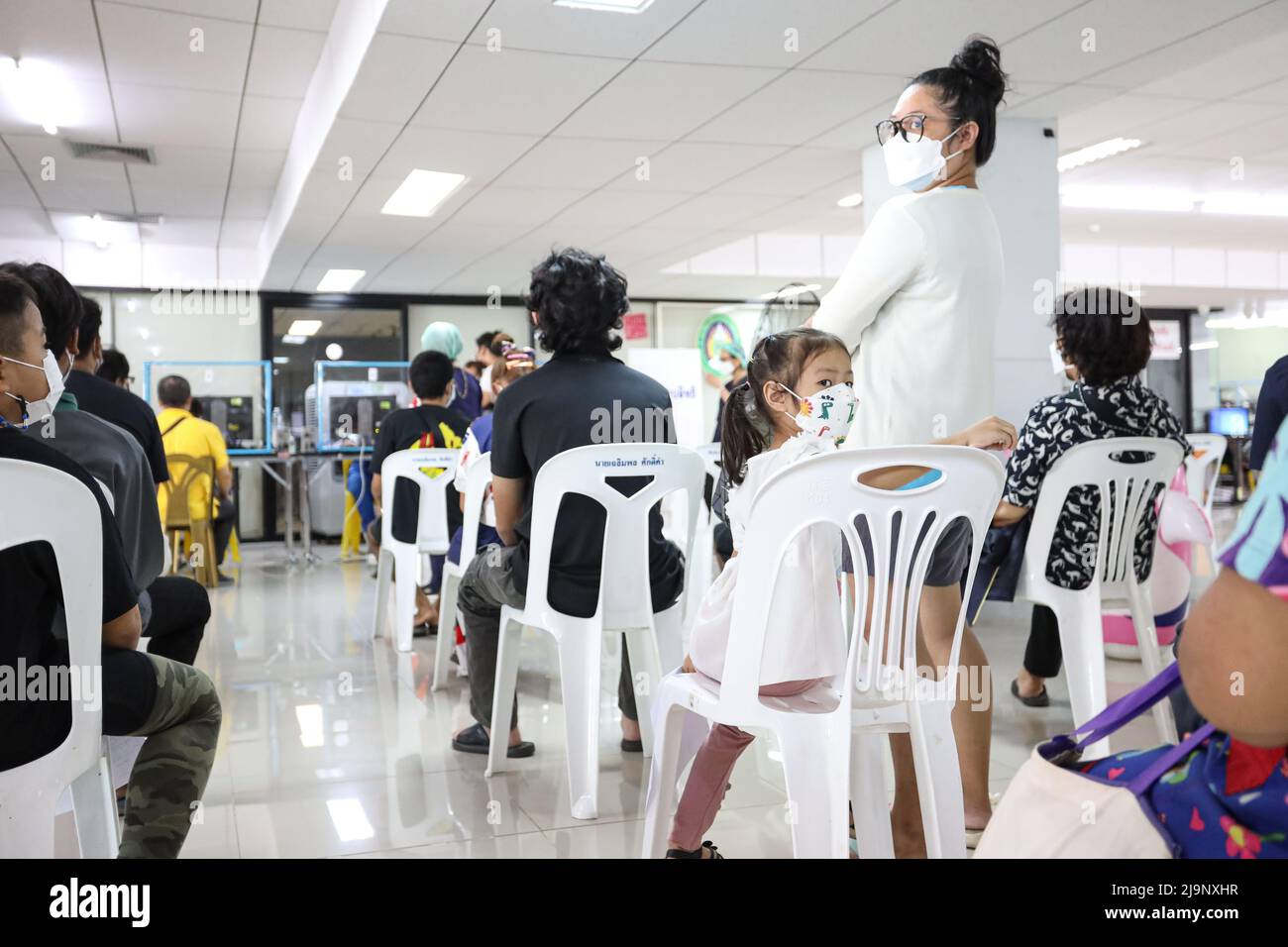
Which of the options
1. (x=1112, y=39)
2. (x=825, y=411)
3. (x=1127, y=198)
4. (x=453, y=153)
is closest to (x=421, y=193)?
(x=453, y=153)

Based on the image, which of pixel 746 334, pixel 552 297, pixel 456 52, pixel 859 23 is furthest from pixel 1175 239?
pixel 552 297

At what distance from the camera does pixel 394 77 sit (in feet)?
13.3

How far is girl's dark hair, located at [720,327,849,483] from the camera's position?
1.85 metres

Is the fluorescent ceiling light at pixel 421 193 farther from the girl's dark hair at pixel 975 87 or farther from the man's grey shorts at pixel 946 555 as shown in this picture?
the man's grey shorts at pixel 946 555

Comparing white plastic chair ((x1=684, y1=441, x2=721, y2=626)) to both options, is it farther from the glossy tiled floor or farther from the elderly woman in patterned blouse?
the elderly woman in patterned blouse

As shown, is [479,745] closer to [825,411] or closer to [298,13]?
[825,411]

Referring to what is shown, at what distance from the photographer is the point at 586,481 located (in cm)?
237

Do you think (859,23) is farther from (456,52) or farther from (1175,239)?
(1175,239)

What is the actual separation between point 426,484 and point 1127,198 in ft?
19.9

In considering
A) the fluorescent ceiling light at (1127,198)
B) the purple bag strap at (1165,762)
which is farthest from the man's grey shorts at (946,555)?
the fluorescent ceiling light at (1127,198)

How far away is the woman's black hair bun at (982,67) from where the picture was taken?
2076 millimetres

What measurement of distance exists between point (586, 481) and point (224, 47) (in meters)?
3.21

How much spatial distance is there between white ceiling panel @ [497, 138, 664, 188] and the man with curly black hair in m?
2.72

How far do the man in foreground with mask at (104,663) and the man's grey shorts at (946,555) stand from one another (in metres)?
1.13
